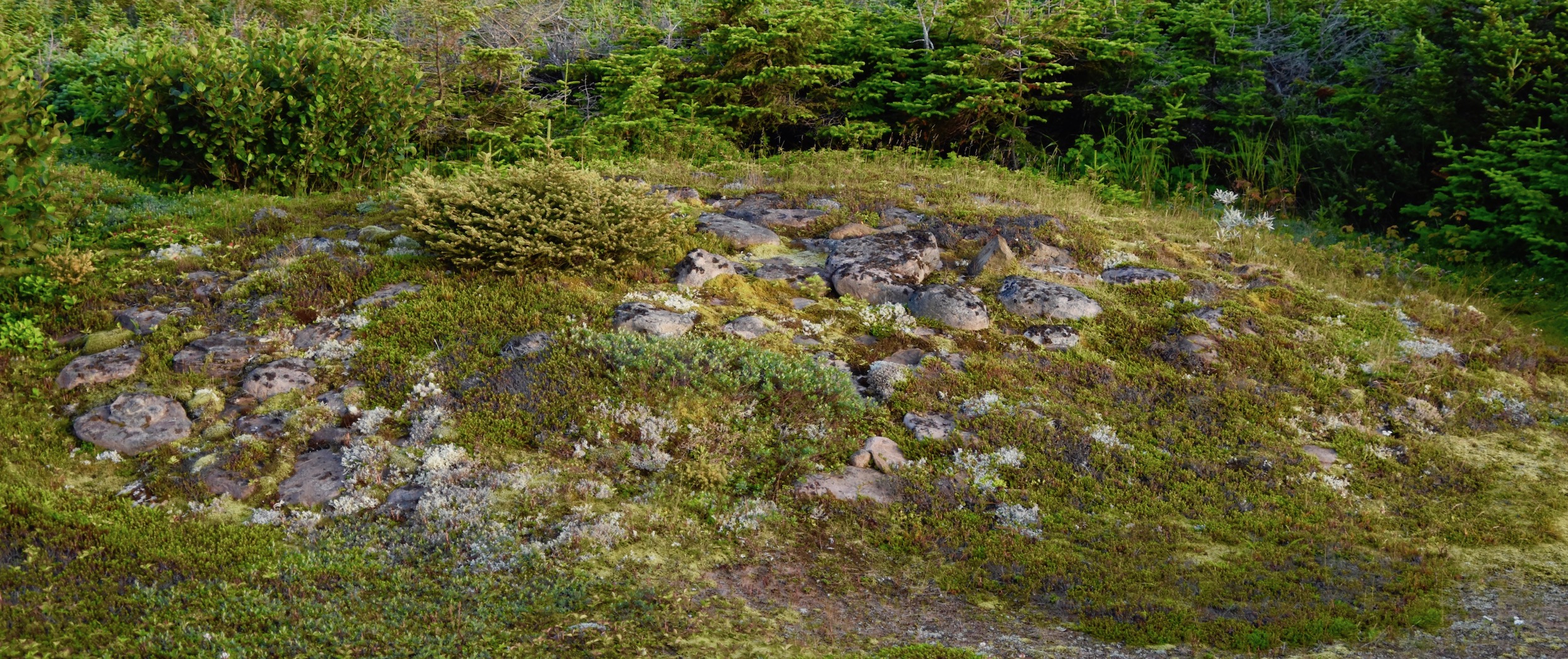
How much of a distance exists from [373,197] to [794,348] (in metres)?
5.83

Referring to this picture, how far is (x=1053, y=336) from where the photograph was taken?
9648 millimetres

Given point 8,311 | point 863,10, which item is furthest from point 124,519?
point 863,10

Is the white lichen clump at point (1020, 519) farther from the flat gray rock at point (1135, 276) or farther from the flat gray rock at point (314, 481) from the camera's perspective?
the flat gray rock at point (1135, 276)

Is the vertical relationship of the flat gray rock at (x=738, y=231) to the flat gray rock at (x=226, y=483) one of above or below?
above

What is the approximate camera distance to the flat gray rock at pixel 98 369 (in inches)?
302

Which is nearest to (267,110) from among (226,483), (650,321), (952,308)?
(650,321)

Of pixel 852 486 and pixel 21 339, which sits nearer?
pixel 852 486

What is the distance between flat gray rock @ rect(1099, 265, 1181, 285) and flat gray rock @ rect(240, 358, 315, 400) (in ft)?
26.3

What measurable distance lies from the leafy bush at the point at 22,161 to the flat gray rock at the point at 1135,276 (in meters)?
10.00

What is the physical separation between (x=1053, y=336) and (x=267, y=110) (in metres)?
8.99

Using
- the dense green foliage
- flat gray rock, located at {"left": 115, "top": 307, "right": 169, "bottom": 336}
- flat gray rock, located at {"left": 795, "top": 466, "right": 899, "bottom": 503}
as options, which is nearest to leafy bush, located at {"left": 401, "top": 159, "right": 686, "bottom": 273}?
flat gray rock, located at {"left": 115, "top": 307, "right": 169, "bottom": 336}

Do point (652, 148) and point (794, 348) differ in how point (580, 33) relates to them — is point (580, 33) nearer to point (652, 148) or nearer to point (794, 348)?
point (652, 148)

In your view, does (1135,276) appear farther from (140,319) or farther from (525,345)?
(140,319)

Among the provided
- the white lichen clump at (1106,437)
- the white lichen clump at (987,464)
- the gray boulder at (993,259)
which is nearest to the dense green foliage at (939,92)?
the gray boulder at (993,259)
